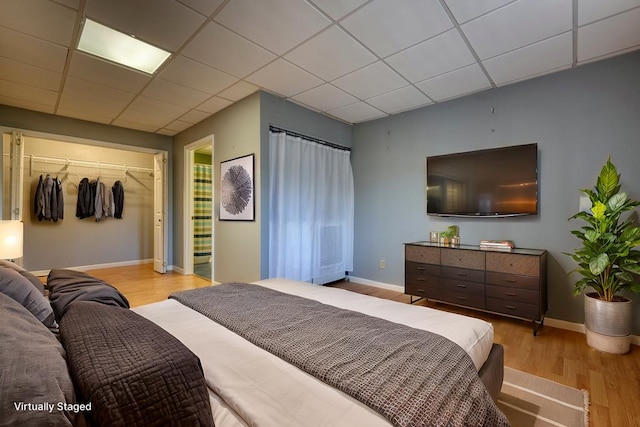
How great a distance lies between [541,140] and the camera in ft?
9.64

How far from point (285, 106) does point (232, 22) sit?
60.0 inches

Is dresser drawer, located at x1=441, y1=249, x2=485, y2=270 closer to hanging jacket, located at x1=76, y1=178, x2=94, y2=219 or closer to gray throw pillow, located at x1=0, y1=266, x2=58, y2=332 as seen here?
gray throw pillow, located at x1=0, y1=266, x2=58, y2=332

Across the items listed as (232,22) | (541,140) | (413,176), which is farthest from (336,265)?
(232,22)

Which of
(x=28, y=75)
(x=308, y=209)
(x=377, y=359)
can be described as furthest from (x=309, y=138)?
(x=377, y=359)

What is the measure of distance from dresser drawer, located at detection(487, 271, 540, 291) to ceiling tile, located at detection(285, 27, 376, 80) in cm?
240

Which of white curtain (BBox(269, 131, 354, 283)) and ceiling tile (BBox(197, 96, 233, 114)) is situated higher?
ceiling tile (BBox(197, 96, 233, 114))

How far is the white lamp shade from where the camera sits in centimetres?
209

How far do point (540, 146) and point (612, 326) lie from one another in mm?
1730

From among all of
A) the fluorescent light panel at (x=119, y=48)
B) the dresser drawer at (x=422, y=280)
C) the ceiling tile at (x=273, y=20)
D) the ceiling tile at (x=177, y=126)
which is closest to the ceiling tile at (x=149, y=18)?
the fluorescent light panel at (x=119, y=48)

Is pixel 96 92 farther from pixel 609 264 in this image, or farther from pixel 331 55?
pixel 609 264

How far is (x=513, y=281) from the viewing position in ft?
8.88

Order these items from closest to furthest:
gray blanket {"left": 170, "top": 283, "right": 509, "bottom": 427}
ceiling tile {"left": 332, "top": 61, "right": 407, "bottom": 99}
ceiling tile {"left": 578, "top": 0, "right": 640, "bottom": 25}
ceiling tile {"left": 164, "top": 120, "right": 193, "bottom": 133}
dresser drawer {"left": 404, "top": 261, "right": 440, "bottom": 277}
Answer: gray blanket {"left": 170, "top": 283, "right": 509, "bottom": 427} < ceiling tile {"left": 578, "top": 0, "right": 640, "bottom": 25} < ceiling tile {"left": 332, "top": 61, "right": 407, "bottom": 99} < dresser drawer {"left": 404, "top": 261, "right": 440, "bottom": 277} < ceiling tile {"left": 164, "top": 120, "right": 193, "bottom": 133}

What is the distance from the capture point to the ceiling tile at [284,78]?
9.17 feet

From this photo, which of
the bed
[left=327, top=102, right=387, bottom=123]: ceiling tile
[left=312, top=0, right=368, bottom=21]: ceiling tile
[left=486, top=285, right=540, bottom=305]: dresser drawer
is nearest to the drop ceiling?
[left=312, top=0, right=368, bottom=21]: ceiling tile
